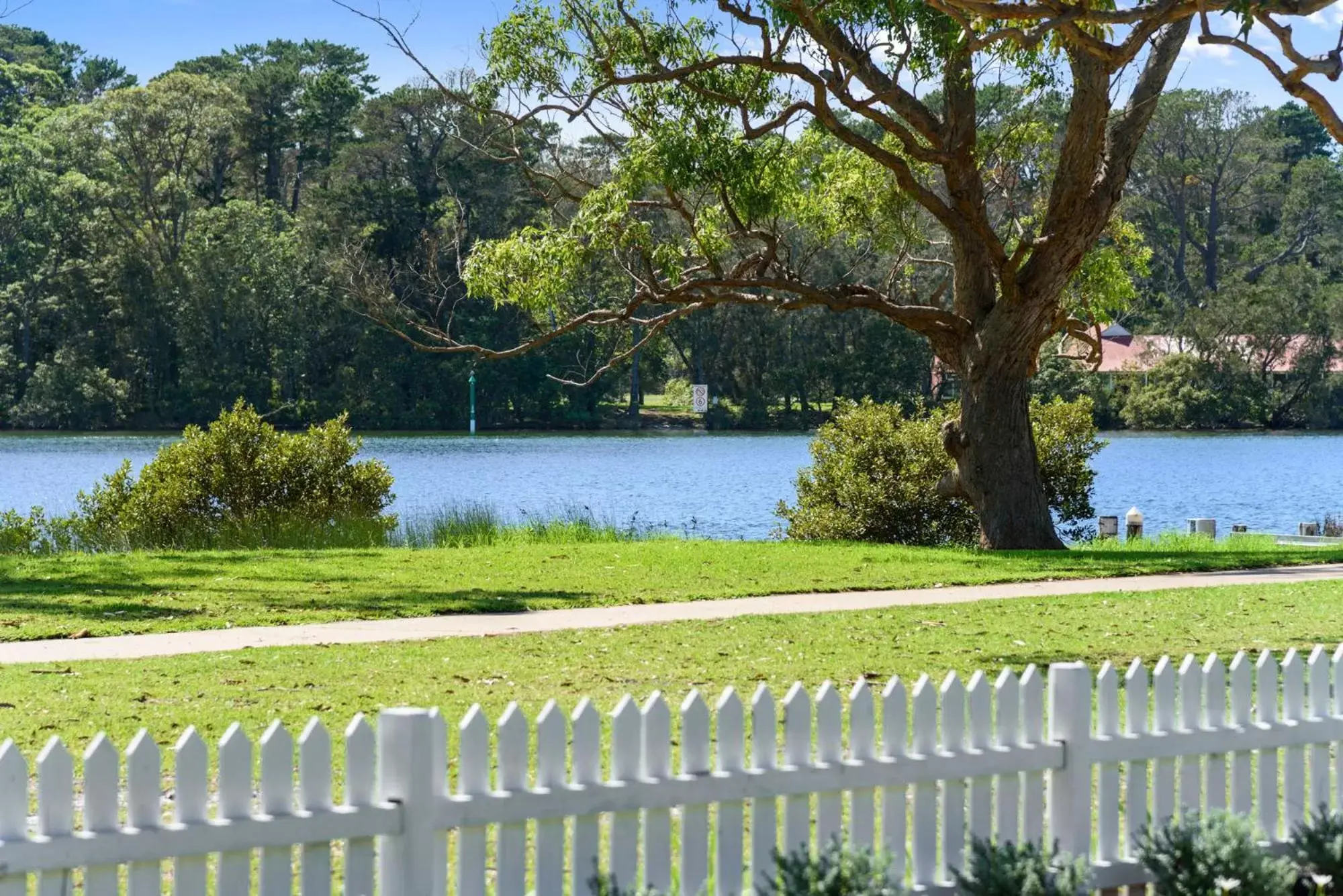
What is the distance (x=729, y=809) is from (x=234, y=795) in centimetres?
156

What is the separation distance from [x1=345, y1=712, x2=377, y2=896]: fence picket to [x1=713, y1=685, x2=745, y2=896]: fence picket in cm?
111

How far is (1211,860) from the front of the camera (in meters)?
5.50

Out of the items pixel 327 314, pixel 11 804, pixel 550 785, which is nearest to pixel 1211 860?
pixel 550 785

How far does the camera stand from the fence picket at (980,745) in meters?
5.48

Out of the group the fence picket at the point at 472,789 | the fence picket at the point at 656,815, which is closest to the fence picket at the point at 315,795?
the fence picket at the point at 472,789

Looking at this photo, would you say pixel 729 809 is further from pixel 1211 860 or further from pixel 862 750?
pixel 1211 860

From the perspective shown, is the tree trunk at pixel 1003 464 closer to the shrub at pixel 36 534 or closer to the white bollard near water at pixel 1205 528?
the white bollard near water at pixel 1205 528

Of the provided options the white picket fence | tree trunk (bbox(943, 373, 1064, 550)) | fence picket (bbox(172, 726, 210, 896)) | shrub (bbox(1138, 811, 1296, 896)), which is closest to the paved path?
tree trunk (bbox(943, 373, 1064, 550))

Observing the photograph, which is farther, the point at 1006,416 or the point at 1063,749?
the point at 1006,416

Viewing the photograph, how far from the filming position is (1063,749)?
564 cm

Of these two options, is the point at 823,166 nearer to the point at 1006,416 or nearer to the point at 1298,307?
the point at 1006,416

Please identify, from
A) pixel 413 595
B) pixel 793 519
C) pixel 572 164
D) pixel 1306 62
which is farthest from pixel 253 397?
pixel 1306 62

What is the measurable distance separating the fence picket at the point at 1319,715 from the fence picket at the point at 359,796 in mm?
3717

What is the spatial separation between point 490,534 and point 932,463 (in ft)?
21.0
